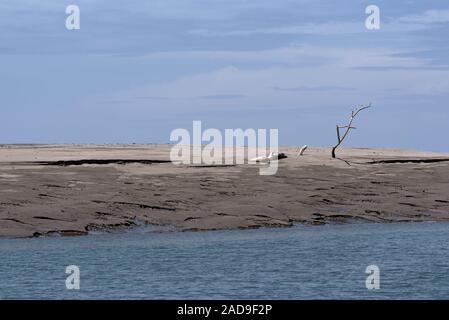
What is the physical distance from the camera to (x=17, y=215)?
3328cm

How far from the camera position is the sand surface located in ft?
112

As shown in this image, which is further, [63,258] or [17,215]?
[17,215]

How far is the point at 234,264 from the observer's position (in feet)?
91.6

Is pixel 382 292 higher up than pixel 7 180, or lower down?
lower down

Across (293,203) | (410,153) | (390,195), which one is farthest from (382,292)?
(410,153)

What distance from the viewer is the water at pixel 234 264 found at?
24031mm

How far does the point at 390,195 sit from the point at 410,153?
16.1 metres

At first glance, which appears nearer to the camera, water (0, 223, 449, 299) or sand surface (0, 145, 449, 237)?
water (0, 223, 449, 299)

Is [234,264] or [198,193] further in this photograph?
[198,193]

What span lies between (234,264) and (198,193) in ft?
33.6

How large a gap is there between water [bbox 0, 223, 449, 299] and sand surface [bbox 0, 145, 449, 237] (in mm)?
1418

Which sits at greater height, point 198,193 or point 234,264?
point 198,193
